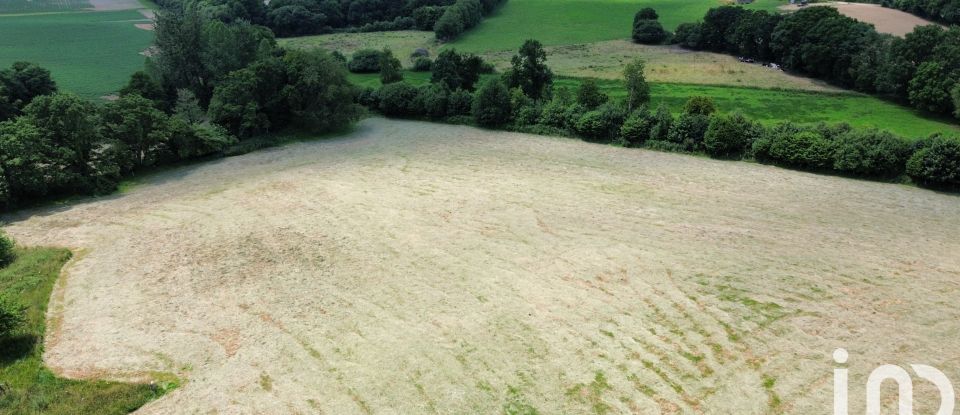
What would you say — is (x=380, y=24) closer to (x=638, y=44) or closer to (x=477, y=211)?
(x=638, y=44)

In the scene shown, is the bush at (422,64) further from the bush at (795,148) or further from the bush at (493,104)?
the bush at (795,148)

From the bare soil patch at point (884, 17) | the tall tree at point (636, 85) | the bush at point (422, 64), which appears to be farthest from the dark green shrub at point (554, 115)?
the bare soil patch at point (884, 17)

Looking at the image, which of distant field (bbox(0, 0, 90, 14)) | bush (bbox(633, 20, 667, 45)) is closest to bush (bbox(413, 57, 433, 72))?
bush (bbox(633, 20, 667, 45))

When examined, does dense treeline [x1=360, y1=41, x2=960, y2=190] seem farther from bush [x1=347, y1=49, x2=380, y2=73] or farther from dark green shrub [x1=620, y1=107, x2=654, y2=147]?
bush [x1=347, y1=49, x2=380, y2=73]

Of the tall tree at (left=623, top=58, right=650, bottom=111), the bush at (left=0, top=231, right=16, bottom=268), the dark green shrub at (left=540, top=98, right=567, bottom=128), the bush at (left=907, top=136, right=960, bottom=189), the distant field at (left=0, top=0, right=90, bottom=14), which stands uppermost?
the distant field at (left=0, top=0, right=90, bottom=14)

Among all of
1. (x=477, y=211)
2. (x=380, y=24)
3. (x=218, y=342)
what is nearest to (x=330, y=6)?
(x=380, y=24)

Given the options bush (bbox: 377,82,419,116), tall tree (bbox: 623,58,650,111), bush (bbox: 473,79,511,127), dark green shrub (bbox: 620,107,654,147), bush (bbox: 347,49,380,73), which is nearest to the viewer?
dark green shrub (bbox: 620,107,654,147)

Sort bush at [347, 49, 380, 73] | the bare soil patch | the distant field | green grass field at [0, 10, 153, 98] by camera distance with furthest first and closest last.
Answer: the distant field
the bare soil patch
bush at [347, 49, 380, 73]
green grass field at [0, 10, 153, 98]
